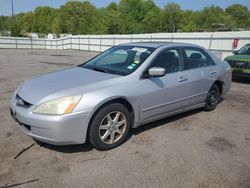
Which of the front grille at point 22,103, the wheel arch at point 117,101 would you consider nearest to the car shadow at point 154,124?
the wheel arch at point 117,101

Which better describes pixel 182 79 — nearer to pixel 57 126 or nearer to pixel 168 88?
pixel 168 88

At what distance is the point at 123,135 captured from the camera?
390cm

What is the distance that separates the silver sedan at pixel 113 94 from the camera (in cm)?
333

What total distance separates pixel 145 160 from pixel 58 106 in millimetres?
1338

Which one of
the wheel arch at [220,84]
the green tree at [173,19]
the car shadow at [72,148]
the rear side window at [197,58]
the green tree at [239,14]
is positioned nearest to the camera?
the car shadow at [72,148]

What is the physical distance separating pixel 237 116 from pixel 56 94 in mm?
3899

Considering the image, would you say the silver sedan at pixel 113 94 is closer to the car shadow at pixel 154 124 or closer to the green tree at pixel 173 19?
the car shadow at pixel 154 124

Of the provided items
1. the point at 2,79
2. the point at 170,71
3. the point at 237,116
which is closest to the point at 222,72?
the point at 237,116

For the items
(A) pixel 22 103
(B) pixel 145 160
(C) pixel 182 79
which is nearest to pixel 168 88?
(C) pixel 182 79

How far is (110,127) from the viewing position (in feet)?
12.2

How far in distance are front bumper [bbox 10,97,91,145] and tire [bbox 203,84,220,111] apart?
3.14m

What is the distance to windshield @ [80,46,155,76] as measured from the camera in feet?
13.9

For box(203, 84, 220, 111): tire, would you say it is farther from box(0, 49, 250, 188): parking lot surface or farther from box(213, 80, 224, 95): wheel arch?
box(0, 49, 250, 188): parking lot surface

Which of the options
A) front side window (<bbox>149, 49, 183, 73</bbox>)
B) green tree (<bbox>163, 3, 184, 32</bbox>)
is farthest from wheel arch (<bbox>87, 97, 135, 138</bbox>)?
green tree (<bbox>163, 3, 184, 32</bbox>)
